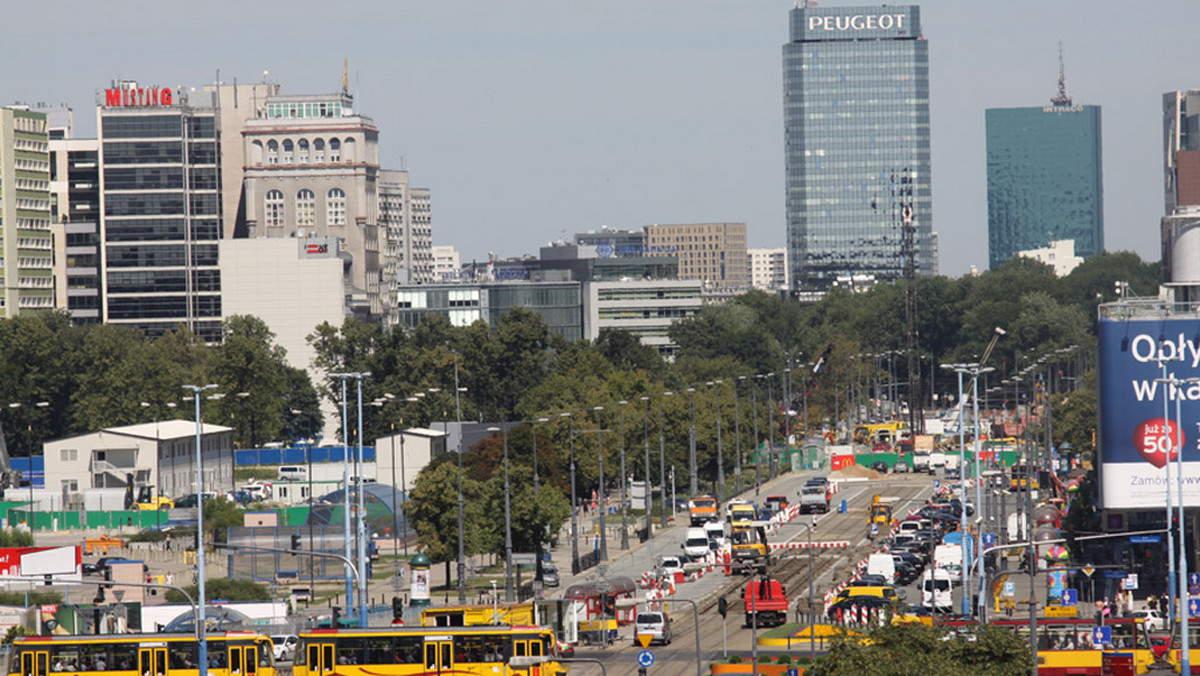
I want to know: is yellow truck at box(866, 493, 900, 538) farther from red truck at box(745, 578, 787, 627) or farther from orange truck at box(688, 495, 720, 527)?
red truck at box(745, 578, 787, 627)

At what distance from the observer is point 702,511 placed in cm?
11888

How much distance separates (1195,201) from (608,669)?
118m

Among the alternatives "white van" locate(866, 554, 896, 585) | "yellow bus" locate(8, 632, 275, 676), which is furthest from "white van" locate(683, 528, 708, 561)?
"yellow bus" locate(8, 632, 275, 676)

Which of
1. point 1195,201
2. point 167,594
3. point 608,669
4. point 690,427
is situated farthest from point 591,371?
point 608,669

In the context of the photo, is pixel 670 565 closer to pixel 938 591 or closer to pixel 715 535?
pixel 715 535

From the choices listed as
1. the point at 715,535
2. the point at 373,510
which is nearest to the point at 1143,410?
the point at 715,535

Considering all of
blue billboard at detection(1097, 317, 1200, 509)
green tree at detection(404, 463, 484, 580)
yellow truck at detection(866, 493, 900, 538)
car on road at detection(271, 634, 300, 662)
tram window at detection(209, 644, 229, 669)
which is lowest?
car on road at detection(271, 634, 300, 662)

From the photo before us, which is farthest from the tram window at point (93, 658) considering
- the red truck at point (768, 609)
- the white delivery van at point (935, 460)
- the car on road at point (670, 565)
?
the white delivery van at point (935, 460)

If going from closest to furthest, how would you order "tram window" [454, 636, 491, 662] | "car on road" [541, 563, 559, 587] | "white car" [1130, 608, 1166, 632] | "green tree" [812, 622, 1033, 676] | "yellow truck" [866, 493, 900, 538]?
"green tree" [812, 622, 1033, 676], "tram window" [454, 636, 491, 662], "white car" [1130, 608, 1166, 632], "car on road" [541, 563, 559, 587], "yellow truck" [866, 493, 900, 538]

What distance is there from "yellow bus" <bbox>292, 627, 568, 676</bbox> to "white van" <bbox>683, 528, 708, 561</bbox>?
4022 centimetres

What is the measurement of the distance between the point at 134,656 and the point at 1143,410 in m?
43.1

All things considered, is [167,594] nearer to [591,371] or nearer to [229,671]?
[229,671]

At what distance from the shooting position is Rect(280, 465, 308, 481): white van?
15340cm

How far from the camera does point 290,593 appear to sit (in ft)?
306
